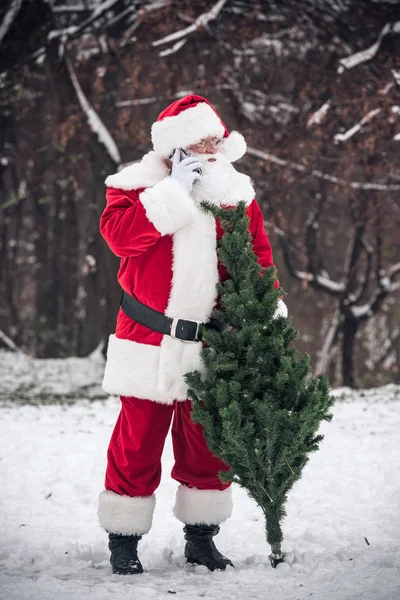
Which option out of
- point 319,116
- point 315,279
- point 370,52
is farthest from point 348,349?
point 370,52

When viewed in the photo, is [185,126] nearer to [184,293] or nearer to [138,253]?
[138,253]

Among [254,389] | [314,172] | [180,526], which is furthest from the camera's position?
[314,172]

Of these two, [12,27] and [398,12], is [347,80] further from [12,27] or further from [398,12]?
[12,27]

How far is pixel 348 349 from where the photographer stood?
42.8 feet

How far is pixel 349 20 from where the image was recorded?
30.4 ft

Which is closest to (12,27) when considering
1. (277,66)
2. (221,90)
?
(221,90)

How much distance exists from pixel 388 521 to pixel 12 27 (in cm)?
784

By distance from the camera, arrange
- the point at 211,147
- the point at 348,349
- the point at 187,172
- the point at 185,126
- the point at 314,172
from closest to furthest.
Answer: the point at 187,172 < the point at 185,126 < the point at 211,147 < the point at 314,172 < the point at 348,349

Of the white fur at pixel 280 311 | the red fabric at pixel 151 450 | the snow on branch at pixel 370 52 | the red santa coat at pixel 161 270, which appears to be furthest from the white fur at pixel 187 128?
the snow on branch at pixel 370 52

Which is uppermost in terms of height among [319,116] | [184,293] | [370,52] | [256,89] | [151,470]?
[370,52]

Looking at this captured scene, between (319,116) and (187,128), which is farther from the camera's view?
(319,116)

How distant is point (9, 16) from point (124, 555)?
305 inches

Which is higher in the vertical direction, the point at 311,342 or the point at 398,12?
the point at 398,12

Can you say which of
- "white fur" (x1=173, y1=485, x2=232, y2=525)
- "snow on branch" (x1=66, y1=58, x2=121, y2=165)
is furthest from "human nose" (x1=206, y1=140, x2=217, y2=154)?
"snow on branch" (x1=66, y1=58, x2=121, y2=165)
